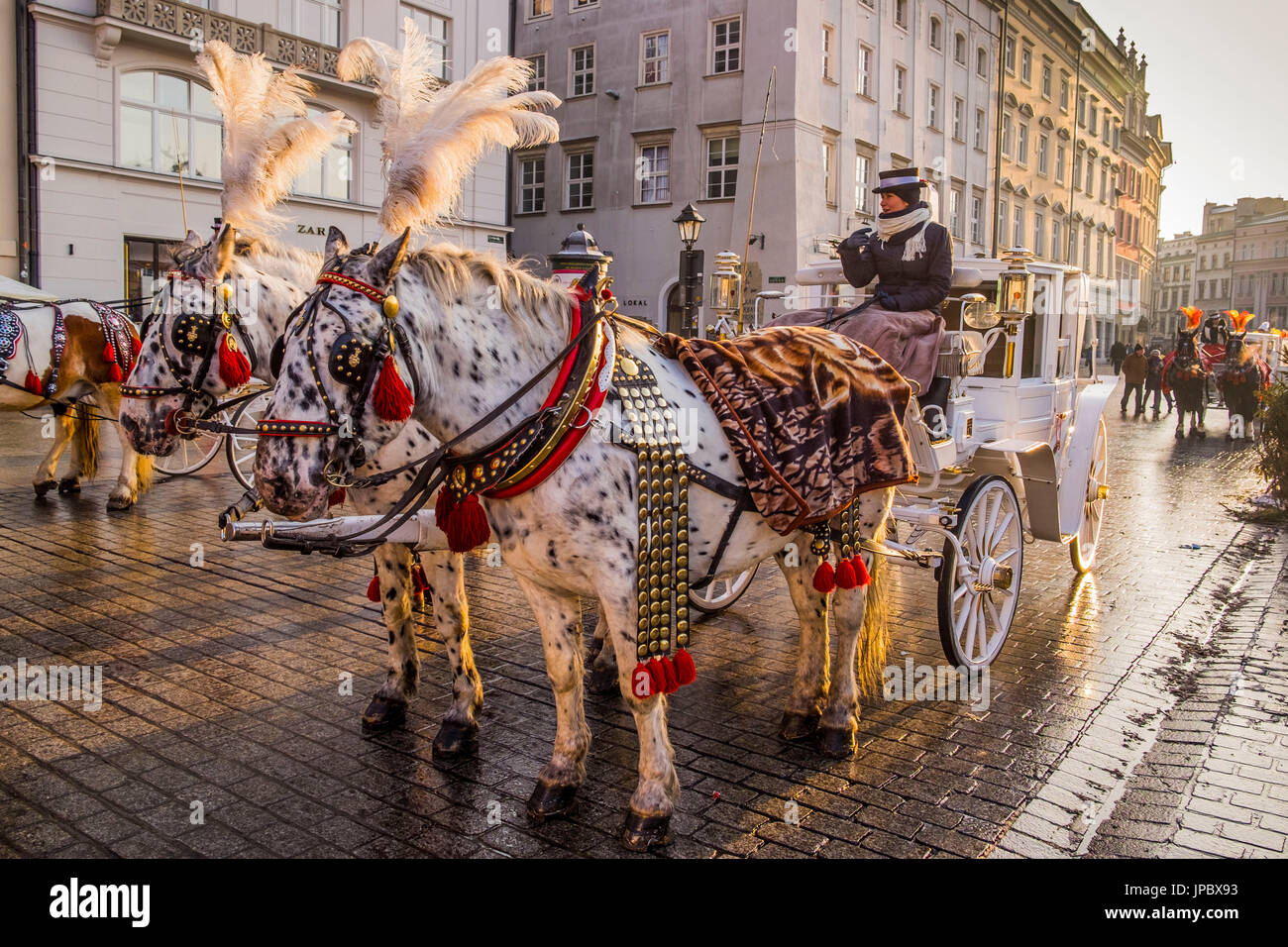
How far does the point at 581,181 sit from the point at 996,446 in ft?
88.5

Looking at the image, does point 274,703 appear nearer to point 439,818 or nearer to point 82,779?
point 82,779

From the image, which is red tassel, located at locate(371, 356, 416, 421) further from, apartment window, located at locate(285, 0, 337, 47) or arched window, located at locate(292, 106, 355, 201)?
apartment window, located at locate(285, 0, 337, 47)

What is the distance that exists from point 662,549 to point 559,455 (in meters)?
0.52

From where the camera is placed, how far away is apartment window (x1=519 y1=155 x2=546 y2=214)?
105 ft

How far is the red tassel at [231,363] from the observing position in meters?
5.06

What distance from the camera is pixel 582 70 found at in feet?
103

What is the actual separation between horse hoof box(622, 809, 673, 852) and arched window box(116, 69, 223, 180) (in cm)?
2066

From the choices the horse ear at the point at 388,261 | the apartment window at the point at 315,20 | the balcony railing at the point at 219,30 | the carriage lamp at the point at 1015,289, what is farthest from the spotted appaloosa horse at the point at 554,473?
the apartment window at the point at 315,20

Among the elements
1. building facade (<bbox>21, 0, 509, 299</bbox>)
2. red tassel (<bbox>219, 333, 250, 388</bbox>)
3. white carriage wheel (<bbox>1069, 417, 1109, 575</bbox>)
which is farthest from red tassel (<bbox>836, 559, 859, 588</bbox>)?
building facade (<bbox>21, 0, 509, 299</bbox>)

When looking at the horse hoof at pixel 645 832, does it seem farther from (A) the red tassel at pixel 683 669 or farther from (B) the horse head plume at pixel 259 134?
(B) the horse head plume at pixel 259 134

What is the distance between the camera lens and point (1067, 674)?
5.66 m

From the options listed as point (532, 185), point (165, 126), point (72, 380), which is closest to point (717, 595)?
point (72, 380)
